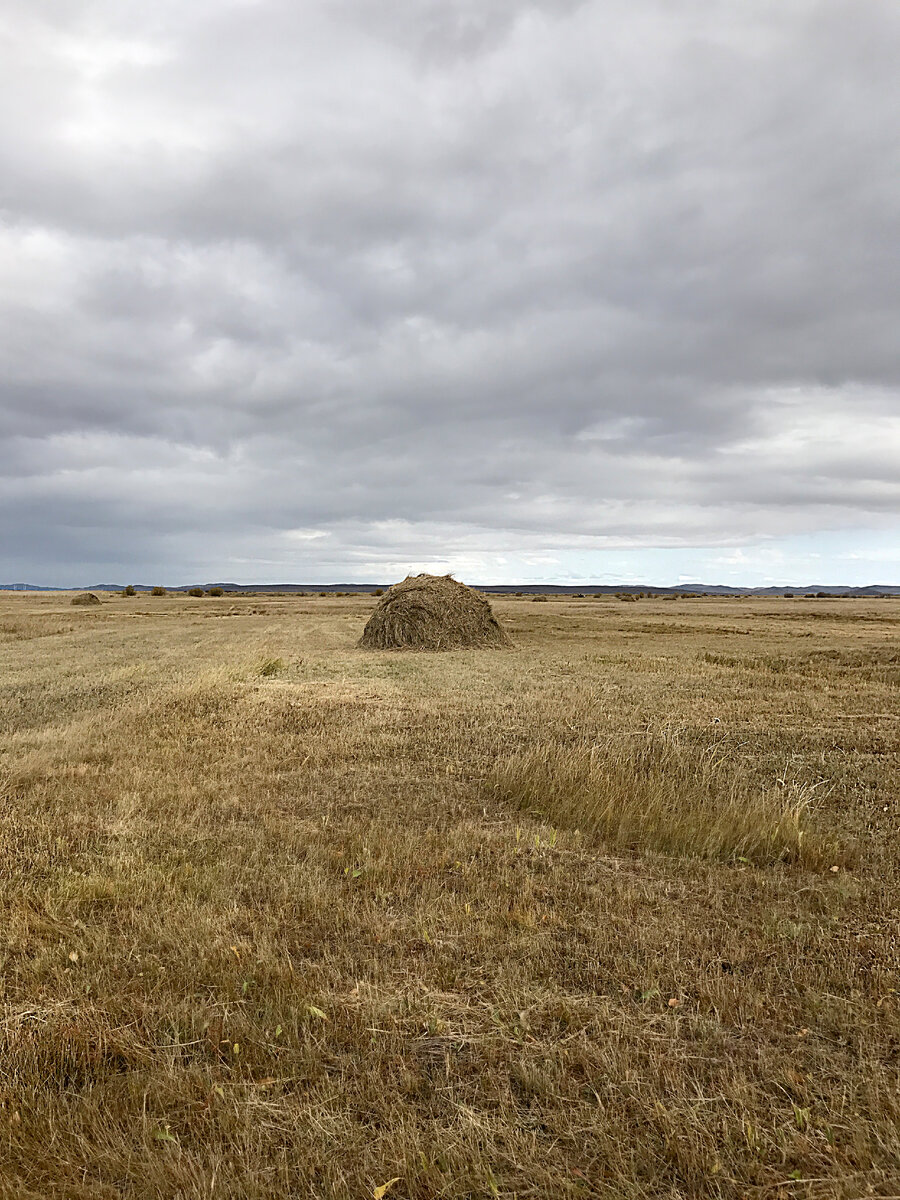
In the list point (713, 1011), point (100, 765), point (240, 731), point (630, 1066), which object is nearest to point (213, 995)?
point (630, 1066)

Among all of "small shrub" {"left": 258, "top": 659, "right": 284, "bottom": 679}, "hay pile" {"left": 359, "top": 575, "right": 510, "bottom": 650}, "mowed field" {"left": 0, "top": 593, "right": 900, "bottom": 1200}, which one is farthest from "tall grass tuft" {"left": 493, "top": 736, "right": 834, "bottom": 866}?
"hay pile" {"left": 359, "top": 575, "right": 510, "bottom": 650}

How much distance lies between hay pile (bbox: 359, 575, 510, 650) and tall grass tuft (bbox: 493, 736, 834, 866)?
18.2 metres

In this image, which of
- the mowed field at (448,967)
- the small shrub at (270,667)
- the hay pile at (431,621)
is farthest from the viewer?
the hay pile at (431,621)

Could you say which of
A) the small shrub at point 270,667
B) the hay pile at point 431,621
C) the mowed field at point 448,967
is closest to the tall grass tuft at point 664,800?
the mowed field at point 448,967

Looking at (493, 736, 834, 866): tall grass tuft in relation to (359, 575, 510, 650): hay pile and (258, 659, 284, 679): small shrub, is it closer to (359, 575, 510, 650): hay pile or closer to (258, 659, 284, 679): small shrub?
(258, 659, 284, 679): small shrub

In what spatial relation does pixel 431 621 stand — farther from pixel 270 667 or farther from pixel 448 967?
pixel 448 967

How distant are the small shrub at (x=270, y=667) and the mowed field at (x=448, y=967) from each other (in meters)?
7.53

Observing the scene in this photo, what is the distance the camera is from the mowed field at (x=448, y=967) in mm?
3242

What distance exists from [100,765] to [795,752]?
1050cm

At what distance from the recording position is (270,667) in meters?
19.8

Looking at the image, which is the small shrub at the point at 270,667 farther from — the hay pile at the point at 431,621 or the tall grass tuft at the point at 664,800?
the tall grass tuft at the point at 664,800

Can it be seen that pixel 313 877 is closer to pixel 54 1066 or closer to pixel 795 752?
pixel 54 1066

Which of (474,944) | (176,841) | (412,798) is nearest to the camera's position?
(474,944)

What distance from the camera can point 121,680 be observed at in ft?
59.3
